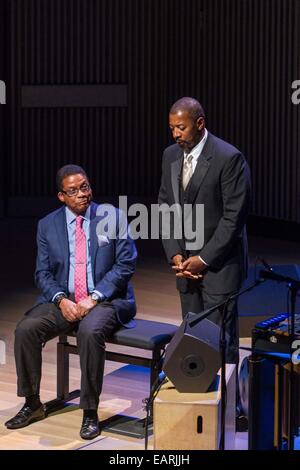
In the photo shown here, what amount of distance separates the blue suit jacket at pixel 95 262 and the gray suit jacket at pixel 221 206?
1.39 ft

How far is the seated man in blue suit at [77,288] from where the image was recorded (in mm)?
5234

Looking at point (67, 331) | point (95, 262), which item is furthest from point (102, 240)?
point (67, 331)

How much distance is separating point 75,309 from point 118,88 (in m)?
5.70

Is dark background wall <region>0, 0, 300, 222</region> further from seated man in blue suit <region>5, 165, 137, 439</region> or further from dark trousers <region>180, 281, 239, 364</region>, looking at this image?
dark trousers <region>180, 281, 239, 364</region>

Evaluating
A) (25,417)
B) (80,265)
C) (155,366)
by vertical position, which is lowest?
(25,417)

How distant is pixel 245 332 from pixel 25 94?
4.84 meters

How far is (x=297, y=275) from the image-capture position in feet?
21.5

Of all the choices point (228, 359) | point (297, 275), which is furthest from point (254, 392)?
point (297, 275)

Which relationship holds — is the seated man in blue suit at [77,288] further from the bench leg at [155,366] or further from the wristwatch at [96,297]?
the bench leg at [155,366]

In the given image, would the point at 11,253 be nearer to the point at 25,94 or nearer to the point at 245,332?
the point at 25,94

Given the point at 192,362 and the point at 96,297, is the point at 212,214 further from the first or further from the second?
the point at 192,362

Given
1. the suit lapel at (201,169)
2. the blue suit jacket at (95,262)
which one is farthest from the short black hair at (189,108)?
the blue suit jacket at (95,262)

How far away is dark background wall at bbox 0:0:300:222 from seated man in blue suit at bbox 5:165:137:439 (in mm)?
4644

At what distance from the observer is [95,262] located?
5.48 metres
